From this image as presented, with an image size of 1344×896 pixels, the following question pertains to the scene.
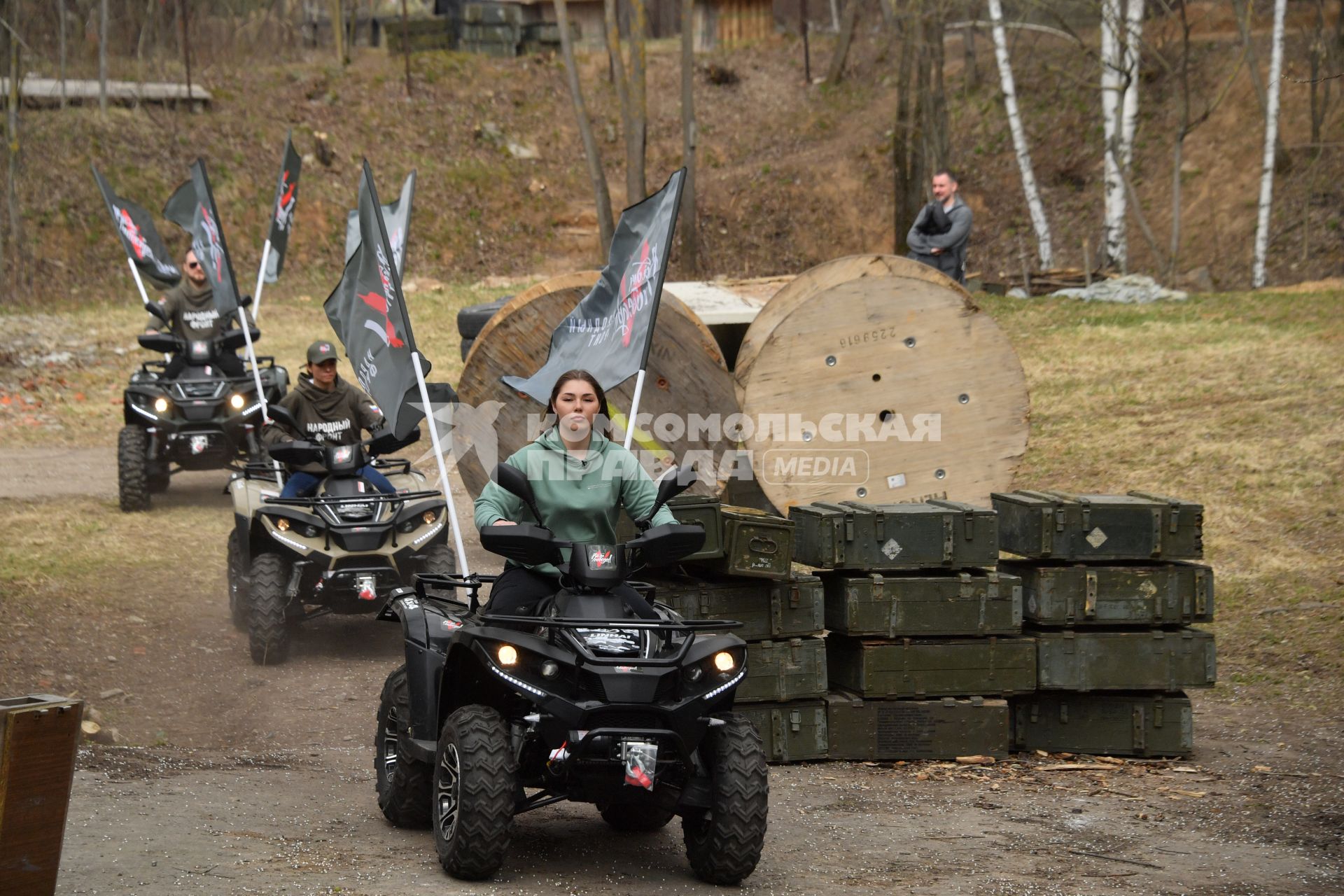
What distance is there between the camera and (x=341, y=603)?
33.2 ft

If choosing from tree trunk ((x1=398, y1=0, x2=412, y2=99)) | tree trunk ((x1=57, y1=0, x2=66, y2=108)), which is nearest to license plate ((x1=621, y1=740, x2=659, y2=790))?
A: tree trunk ((x1=57, y1=0, x2=66, y2=108))

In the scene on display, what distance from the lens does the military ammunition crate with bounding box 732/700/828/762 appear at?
7.92 meters

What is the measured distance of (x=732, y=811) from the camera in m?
5.63

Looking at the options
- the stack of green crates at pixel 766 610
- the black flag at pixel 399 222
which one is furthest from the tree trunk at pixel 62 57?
the stack of green crates at pixel 766 610

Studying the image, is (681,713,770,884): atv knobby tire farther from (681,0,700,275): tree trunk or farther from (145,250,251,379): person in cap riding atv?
(681,0,700,275): tree trunk

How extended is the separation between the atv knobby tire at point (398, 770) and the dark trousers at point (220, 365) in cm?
911

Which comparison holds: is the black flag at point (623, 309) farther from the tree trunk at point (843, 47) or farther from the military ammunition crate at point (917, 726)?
the tree trunk at point (843, 47)

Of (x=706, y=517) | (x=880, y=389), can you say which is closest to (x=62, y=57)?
(x=880, y=389)

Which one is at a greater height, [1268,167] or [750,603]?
[1268,167]

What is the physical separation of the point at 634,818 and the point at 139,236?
13.3 meters

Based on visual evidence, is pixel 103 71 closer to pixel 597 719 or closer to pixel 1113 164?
pixel 1113 164

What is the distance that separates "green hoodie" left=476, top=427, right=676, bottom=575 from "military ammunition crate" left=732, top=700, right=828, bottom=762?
209 cm

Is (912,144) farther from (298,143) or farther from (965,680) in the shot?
(965,680)

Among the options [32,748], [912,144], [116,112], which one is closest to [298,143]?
[116,112]
